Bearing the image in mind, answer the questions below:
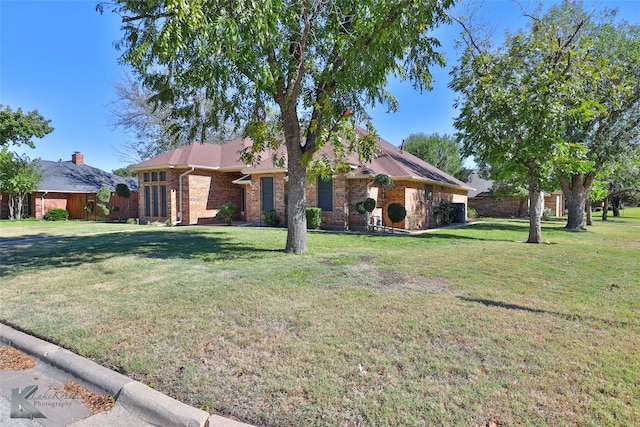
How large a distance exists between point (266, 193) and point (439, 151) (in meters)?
25.0

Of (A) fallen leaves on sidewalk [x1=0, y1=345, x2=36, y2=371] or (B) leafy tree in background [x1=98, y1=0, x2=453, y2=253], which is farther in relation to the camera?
(B) leafy tree in background [x1=98, y1=0, x2=453, y2=253]

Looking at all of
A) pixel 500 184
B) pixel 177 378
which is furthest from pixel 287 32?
pixel 500 184

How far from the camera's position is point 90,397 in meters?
3.10

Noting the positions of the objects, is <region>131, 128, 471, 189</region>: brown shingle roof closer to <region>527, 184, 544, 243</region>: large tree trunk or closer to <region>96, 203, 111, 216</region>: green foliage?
<region>527, 184, 544, 243</region>: large tree trunk

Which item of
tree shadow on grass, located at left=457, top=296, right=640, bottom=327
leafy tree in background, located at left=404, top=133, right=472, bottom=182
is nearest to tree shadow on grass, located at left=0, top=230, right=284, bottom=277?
tree shadow on grass, located at left=457, top=296, right=640, bottom=327

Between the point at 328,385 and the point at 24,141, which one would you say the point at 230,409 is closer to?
the point at 328,385

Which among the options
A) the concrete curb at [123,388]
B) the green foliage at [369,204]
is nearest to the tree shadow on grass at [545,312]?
the concrete curb at [123,388]

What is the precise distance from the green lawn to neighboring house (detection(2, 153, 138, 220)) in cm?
1893

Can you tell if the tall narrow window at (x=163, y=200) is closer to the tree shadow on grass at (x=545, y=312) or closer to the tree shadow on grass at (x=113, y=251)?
the tree shadow on grass at (x=113, y=251)

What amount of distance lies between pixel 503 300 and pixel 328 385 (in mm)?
3398

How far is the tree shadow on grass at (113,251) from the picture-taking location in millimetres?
8246

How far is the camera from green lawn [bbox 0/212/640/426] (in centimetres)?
276

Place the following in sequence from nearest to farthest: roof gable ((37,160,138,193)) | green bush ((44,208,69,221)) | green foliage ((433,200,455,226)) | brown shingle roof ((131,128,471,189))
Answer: brown shingle roof ((131,128,471,189)), green foliage ((433,200,455,226)), green bush ((44,208,69,221)), roof gable ((37,160,138,193))

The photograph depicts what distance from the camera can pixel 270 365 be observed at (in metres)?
3.36
